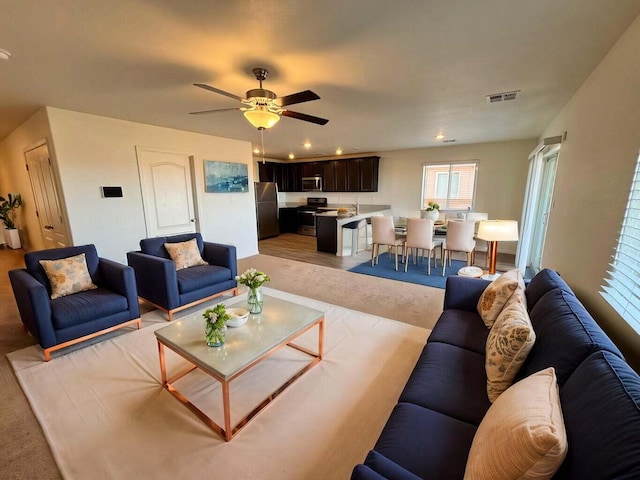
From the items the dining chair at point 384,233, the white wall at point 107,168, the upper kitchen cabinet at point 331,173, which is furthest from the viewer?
the upper kitchen cabinet at point 331,173

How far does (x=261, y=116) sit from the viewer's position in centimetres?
231

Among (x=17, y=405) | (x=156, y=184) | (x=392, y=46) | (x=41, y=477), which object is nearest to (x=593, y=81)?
(x=392, y=46)

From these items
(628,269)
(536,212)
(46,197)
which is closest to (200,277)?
(46,197)

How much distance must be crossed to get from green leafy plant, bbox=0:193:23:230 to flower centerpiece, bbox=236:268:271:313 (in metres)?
6.22

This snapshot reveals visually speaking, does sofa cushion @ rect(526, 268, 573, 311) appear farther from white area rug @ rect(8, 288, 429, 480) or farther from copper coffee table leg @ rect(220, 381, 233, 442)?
copper coffee table leg @ rect(220, 381, 233, 442)

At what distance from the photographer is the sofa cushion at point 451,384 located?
4.24 feet

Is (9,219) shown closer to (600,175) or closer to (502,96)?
(502,96)

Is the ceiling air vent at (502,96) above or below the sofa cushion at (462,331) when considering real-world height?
above

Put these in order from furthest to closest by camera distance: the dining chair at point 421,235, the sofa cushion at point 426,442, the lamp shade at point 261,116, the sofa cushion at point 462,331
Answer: the dining chair at point 421,235 → the lamp shade at point 261,116 → the sofa cushion at point 462,331 → the sofa cushion at point 426,442

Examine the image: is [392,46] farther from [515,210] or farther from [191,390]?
[515,210]

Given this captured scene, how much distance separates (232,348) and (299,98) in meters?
1.89

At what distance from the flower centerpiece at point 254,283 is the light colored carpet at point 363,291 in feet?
4.61

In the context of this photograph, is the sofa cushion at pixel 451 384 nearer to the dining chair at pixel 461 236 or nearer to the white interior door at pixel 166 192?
the dining chair at pixel 461 236

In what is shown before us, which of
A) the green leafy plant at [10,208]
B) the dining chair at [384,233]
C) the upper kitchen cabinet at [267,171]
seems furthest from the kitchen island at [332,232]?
the green leafy plant at [10,208]
